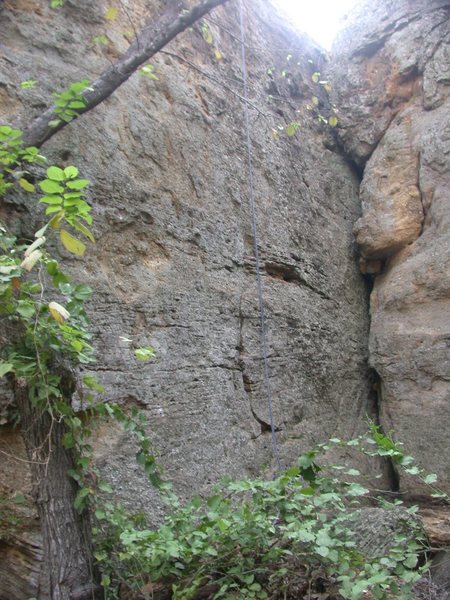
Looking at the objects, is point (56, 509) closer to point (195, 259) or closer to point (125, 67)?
point (195, 259)

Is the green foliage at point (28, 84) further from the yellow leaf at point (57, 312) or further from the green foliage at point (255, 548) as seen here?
the green foliage at point (255, 548)

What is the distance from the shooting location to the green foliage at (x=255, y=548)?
2.13 metres

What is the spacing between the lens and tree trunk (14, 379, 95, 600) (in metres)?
2.20

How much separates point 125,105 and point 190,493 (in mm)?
2392

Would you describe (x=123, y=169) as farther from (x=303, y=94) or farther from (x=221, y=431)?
(x=303, y=94)

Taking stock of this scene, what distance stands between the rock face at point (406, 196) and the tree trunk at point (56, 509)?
2.96m

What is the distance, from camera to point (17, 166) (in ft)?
9.55

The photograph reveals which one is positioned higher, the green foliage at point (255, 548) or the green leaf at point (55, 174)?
the green leaf at point (55, 174)

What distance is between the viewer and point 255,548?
229cm

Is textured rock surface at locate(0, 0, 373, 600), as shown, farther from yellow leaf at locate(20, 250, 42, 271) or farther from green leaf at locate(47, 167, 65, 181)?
yellow leaf at locate(20, 250, 42, 271)

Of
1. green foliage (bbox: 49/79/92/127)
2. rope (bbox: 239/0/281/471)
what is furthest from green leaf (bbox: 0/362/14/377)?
rope (bbox: 239/0/281/471)

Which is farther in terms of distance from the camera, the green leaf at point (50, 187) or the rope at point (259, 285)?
the rope at point (259, 285)

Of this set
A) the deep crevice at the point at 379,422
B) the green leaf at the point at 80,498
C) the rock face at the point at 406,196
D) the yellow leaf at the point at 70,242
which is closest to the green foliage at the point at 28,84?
the yellow leaf at the point at 70,242

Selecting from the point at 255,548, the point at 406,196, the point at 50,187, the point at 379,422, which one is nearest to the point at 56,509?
the point at 255,548
